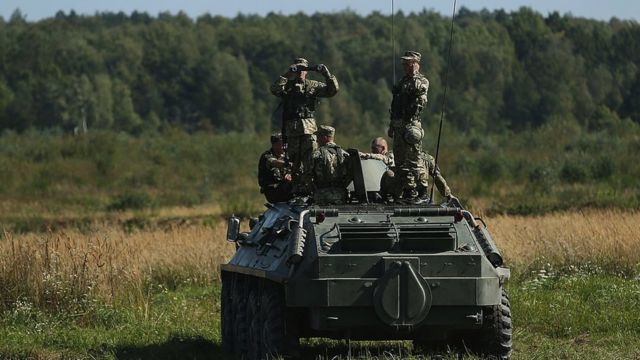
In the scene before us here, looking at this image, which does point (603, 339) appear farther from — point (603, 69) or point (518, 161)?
point (603, 69)

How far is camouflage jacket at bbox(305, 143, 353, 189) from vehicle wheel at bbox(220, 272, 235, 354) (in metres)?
2.05

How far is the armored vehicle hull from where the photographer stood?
13727 mm

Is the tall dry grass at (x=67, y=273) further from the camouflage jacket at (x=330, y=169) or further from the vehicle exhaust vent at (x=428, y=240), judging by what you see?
the vehicle exhaust vent at (x=428, y=240)

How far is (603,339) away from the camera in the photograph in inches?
664

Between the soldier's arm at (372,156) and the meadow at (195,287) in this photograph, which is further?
the meadow at (195,287)

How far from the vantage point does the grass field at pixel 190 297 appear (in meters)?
16.9

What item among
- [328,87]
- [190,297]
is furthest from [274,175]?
[190,297]

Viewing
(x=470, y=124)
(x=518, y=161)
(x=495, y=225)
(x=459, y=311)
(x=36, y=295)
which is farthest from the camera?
(x=470, y=124)

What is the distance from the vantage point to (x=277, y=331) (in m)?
14.2

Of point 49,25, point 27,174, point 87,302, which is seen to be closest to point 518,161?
point 27,174

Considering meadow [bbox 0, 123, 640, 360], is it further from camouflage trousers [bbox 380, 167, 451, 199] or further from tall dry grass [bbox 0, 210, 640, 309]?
camouflage trousers [bbox 380, 167, 451, 199]

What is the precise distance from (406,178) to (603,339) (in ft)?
9.69

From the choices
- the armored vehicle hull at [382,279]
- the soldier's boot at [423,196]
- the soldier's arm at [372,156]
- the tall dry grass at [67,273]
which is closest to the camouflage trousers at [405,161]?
the soldier's boot at [423,196]

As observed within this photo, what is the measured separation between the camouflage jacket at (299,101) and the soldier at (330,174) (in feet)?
6.32
